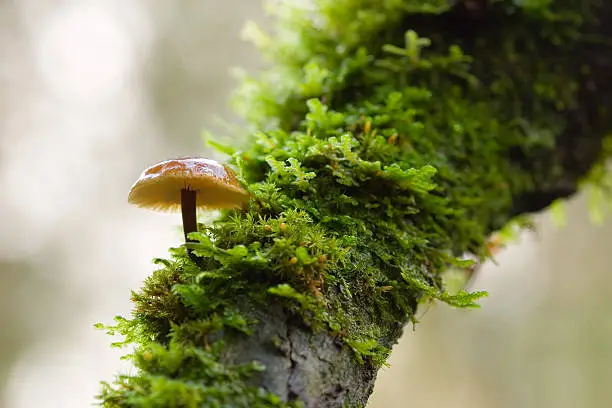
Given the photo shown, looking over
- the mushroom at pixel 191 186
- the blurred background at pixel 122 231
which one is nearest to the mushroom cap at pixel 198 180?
the mushroom at pixel 191 186

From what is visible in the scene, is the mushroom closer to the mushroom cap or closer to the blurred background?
the mushroom cap

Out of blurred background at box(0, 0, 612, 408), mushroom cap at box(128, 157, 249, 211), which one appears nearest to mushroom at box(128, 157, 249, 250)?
mushroom cap at box(128, 157, 249, 211)

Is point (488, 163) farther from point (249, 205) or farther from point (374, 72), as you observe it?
point (249, 205)

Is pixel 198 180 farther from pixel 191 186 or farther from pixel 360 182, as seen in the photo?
pixel 360 182

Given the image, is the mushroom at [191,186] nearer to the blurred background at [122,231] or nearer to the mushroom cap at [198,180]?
the mushroom cap at [198,180]

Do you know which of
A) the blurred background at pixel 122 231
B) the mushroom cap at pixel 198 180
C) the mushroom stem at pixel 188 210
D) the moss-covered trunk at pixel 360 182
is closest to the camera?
the moss-covered trunk at pixel 360 182

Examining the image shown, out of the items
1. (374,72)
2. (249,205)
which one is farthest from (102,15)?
(249,205)

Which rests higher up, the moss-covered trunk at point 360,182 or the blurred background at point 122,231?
the blurred background at point 122,231
